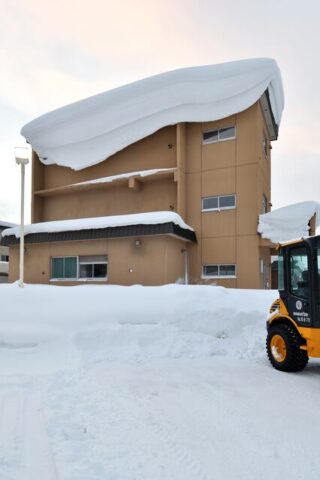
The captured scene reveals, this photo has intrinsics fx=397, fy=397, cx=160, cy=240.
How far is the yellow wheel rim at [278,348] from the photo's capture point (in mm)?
8188

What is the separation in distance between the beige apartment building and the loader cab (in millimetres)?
9281

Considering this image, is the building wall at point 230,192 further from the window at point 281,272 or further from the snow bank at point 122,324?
the window at point 281,272

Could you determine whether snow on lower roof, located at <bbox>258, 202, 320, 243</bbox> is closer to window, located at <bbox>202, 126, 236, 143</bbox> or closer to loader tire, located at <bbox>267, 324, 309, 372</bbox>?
window, located at <bbox>202, 126, 236, 143</bbox>

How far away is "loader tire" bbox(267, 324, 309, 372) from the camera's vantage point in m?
7.94

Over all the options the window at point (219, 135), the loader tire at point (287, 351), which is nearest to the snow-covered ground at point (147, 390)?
the loader tire at point (287, 351)

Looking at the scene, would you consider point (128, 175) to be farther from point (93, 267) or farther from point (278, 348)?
point (278, 348)

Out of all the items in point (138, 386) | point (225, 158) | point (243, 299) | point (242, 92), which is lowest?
point (138, 386)

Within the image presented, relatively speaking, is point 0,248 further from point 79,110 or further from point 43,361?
point 43,361

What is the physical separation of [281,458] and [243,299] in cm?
885

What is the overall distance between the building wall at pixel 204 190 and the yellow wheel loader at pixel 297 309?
9952 mm

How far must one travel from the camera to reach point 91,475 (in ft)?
11.7

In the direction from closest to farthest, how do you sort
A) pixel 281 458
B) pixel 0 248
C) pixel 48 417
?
pixel 281 458, pixel 48 417, pixel 0 248

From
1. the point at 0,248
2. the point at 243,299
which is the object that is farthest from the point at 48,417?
the point at 0,248

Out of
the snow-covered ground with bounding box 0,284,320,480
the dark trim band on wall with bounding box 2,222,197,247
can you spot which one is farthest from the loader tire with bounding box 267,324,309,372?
the dark trim band on wall with bounding box 2,222,197,247
